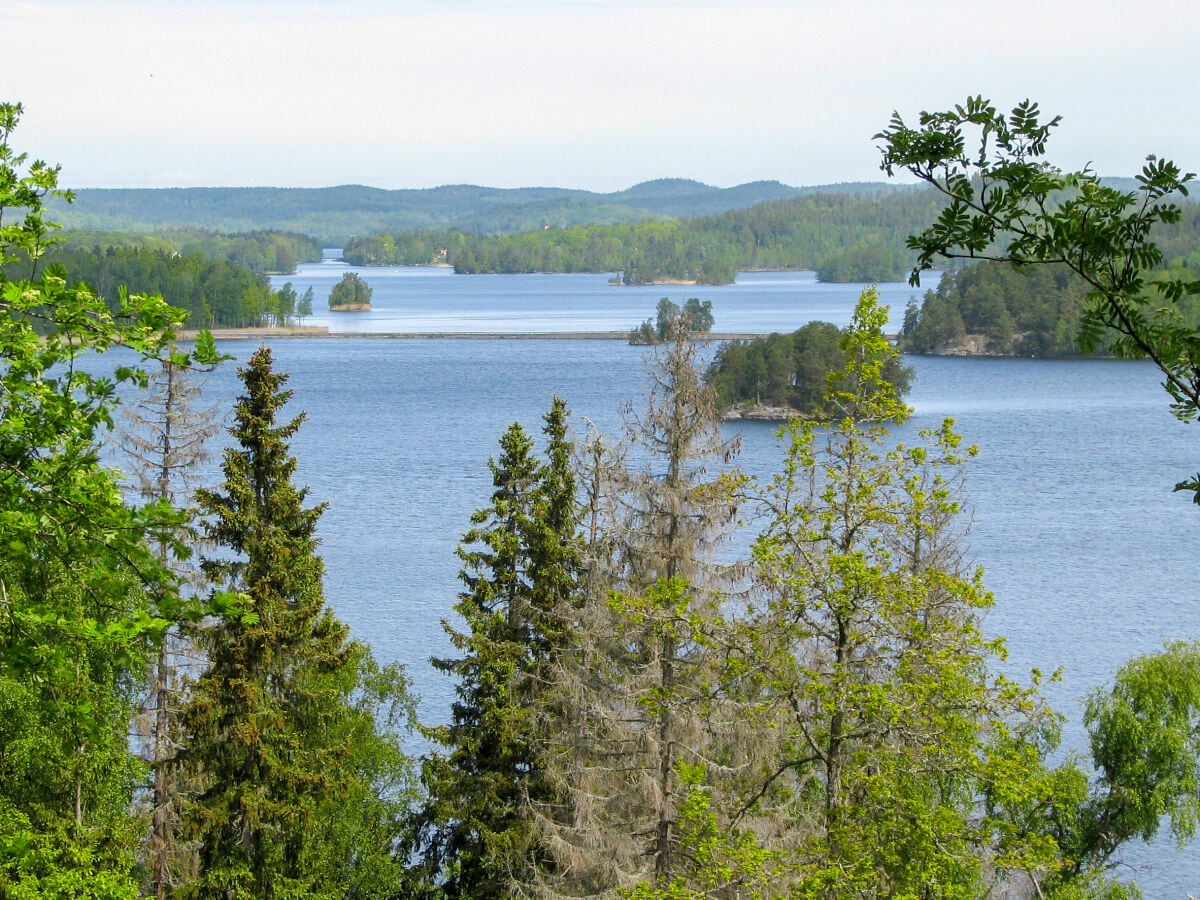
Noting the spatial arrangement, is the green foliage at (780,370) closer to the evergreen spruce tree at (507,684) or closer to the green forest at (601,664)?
the green forest at (601,664)

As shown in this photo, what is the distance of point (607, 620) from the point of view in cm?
1700

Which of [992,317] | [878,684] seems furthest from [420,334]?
[878,684]

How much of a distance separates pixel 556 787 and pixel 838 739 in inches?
346

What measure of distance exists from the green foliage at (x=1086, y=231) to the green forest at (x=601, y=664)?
0.06 ft

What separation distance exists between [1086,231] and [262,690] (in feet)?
42.4

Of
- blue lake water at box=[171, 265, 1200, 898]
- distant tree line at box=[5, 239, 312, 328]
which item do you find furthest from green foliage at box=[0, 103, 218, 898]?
distant tree line at box=[5, 239, 312, 328]

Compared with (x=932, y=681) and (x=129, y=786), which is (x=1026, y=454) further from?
(x=932, y=681)

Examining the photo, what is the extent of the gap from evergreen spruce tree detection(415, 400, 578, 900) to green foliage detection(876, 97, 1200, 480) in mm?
12808

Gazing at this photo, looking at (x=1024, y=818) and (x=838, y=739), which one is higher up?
(x=838, y=739)

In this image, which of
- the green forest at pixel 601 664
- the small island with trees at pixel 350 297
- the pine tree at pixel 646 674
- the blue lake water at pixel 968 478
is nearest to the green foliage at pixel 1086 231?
the green forest at pixel 601 664

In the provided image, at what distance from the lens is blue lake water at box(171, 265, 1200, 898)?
35.2 meters

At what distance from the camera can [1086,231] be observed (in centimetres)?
522

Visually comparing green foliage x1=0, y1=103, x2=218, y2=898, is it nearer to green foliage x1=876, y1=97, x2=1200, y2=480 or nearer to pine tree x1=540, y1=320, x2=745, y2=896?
green foliage x1=876, y1=97, x2=1200, y2=480

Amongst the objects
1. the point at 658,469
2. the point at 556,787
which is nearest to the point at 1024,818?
the point at 556,787
